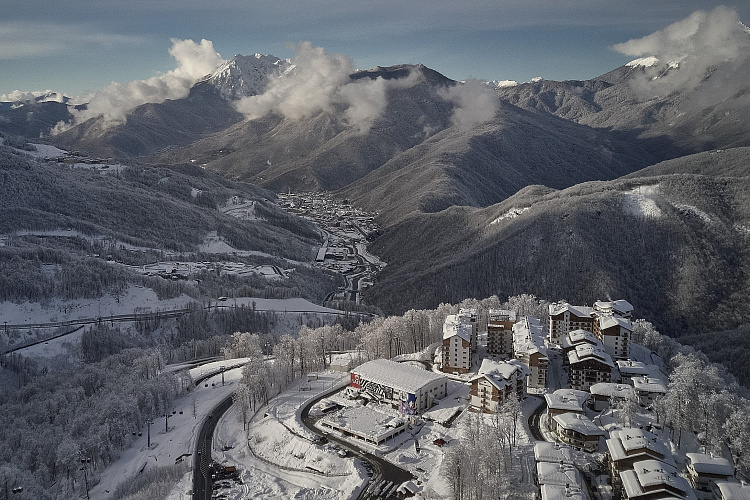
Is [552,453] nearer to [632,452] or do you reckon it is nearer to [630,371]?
[632,452]

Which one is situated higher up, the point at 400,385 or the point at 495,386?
the point at 495,386

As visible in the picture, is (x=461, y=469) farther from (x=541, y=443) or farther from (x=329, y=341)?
(x=329, y=341)

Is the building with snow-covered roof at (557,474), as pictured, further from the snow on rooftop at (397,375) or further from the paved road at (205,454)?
the paved road at (205,454)

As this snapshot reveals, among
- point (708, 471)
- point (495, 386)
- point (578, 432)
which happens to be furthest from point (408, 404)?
point (708, 471)

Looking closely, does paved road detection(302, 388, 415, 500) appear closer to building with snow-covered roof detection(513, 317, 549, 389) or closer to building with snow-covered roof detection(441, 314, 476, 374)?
building with snow-covered roof detection(441, 314, 476, 374)

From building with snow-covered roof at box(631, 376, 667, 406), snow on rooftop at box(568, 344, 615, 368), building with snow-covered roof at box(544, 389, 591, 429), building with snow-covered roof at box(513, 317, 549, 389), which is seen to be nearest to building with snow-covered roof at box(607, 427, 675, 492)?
building with snow-covered roof at box(544, 389, 591, 429)
